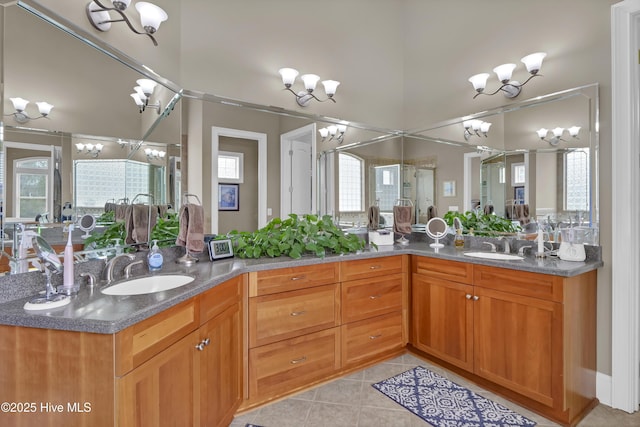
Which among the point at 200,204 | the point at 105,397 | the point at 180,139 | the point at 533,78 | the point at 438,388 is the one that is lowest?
the point at 438,388

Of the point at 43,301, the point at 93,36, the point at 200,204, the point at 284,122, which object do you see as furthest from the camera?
the point at 284,122

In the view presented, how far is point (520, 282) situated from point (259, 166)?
2.00 meters

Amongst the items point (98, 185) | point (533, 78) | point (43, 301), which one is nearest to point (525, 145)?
point (533, 78)

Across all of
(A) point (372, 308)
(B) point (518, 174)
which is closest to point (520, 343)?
(A) point (372, 308)

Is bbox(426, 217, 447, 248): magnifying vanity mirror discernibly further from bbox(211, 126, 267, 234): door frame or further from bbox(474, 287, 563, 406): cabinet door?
bbox(211, 126, 267, 234): door frame

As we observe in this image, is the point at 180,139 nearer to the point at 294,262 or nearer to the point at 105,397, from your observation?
the point at 294,262

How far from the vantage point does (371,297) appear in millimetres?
2615

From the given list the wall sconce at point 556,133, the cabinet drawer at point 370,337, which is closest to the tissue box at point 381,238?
the cabinet drawer at point 370,337

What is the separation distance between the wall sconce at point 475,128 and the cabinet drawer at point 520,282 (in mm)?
1231

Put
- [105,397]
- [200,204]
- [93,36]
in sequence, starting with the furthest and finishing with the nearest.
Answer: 1. [200,204]
2. [93,36]
3. [105,397]

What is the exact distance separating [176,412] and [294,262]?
1035 mm

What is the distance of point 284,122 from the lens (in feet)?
9.29

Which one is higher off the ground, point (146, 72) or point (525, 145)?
point (146, 72)

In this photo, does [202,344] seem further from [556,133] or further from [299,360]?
[556,133]
